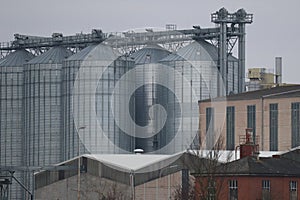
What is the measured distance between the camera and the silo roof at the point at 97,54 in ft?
282

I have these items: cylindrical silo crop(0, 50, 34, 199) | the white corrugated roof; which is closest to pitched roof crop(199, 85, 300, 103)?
the white corrugated roof

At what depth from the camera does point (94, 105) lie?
84.0 metres

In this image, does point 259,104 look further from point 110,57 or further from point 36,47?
point 36,47

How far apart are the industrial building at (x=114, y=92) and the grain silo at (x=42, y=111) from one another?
0.08 m

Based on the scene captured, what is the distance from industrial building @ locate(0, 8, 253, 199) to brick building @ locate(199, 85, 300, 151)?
1.48 m

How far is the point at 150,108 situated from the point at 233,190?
35571mm

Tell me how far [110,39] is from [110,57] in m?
6.94

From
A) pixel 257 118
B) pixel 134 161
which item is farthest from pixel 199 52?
pixel 134 161

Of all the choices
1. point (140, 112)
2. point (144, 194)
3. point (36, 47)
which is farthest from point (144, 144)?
point (144, 194)

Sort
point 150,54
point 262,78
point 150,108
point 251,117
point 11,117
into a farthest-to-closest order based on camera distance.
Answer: point 262,78
point 150,54
point 11,117
point 150,108
point 251,117

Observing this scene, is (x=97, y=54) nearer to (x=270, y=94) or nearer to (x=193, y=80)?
(x=193, y=80)

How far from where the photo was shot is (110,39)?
92438 millimetres

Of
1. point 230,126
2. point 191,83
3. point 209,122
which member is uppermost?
point 191,83

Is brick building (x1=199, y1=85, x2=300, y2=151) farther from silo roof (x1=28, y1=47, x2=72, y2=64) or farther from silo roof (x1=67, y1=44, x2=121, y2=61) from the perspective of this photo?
silo roof (x1=28, y1=47, x2=72, y2=64)
